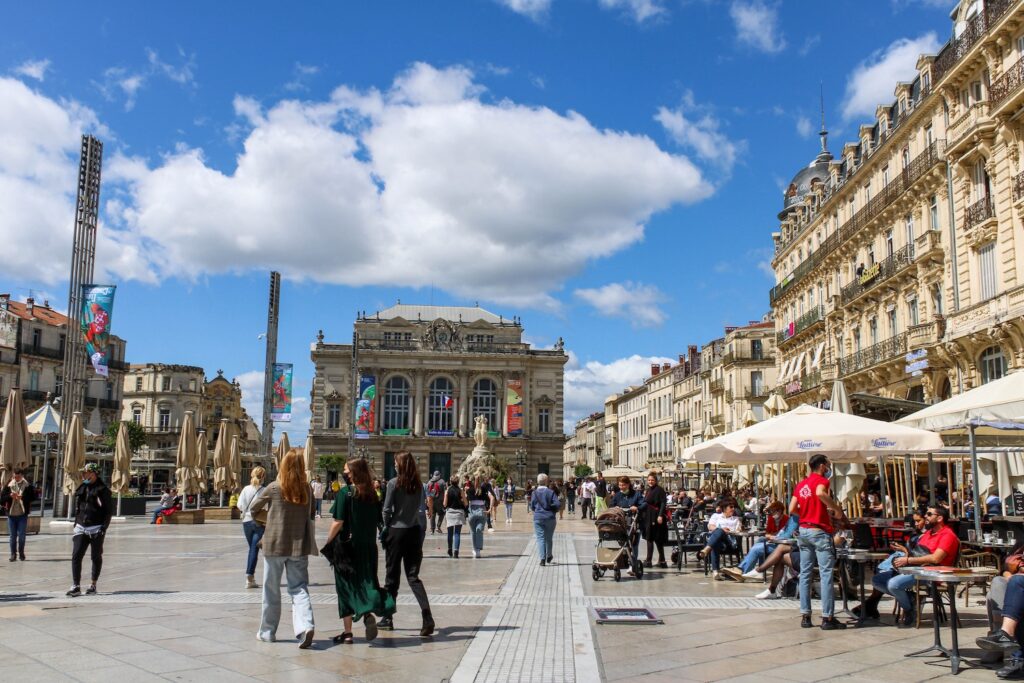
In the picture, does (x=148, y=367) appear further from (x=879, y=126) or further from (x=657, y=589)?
(x=657, y=589)

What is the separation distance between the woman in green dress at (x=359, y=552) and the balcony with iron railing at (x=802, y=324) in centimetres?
3180

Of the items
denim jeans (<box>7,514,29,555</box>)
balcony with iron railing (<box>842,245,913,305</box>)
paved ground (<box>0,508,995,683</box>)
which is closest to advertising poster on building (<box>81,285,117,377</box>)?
denim jeans (<box>7,514,29,555</box>)

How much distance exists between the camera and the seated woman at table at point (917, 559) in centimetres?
823

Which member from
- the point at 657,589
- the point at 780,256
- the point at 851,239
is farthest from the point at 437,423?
the point at 657,589

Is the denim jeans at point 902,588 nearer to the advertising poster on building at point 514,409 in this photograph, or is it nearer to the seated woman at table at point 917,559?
the seated woman at table at point 917,559

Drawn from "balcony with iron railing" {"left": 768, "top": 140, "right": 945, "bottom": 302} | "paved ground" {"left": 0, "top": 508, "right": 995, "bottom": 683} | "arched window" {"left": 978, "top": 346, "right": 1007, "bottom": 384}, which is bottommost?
"paved ground" {"left": 0, "top": 508, "right": 995, "bottom": 683}

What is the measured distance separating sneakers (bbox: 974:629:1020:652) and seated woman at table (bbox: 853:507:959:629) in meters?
1.48

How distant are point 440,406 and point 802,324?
42278mm

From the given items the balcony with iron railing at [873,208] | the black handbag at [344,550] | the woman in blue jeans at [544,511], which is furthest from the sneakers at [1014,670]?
the balcony with iron railing at [873,208]

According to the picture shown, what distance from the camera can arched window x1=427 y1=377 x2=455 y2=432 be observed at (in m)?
75.9

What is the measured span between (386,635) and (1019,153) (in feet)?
67.1

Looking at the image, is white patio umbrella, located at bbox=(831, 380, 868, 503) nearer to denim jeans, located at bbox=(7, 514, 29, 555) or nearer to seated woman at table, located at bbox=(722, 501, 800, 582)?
seated woman at table, located at bbox=(722, 501, 800, 582)

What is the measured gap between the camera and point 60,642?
7.42m

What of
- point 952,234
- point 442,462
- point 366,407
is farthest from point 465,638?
point 442,462
